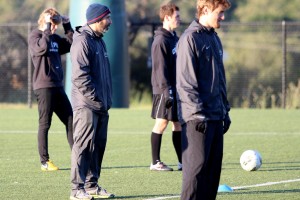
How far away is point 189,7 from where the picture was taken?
48031 millimetres

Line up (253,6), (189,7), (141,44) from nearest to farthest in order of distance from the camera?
(141,44), (189,7), (253,6)

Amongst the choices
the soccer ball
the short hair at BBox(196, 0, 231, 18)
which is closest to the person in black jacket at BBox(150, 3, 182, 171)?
the soccer ball

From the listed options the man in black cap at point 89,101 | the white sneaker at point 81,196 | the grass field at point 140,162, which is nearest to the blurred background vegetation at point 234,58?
the grass field at point 140,162

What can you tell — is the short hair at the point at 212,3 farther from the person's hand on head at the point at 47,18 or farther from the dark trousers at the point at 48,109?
the dark trousers at the point at 48,109

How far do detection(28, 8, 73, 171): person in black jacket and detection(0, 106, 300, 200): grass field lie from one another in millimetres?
545

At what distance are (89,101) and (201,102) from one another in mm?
2168

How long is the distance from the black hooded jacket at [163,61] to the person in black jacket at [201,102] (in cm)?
372

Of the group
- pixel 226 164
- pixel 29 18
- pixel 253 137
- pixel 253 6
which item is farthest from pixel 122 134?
pixel 253 6

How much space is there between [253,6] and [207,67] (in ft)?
146

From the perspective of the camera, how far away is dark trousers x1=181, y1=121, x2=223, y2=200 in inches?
304

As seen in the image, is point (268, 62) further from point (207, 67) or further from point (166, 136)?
point (207, 67)

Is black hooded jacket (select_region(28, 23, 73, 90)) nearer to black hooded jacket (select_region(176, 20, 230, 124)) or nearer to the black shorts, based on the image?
the black shorts

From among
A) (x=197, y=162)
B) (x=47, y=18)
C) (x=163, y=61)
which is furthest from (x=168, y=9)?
(x=197, y=162)

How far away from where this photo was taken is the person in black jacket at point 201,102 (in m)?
7.70
